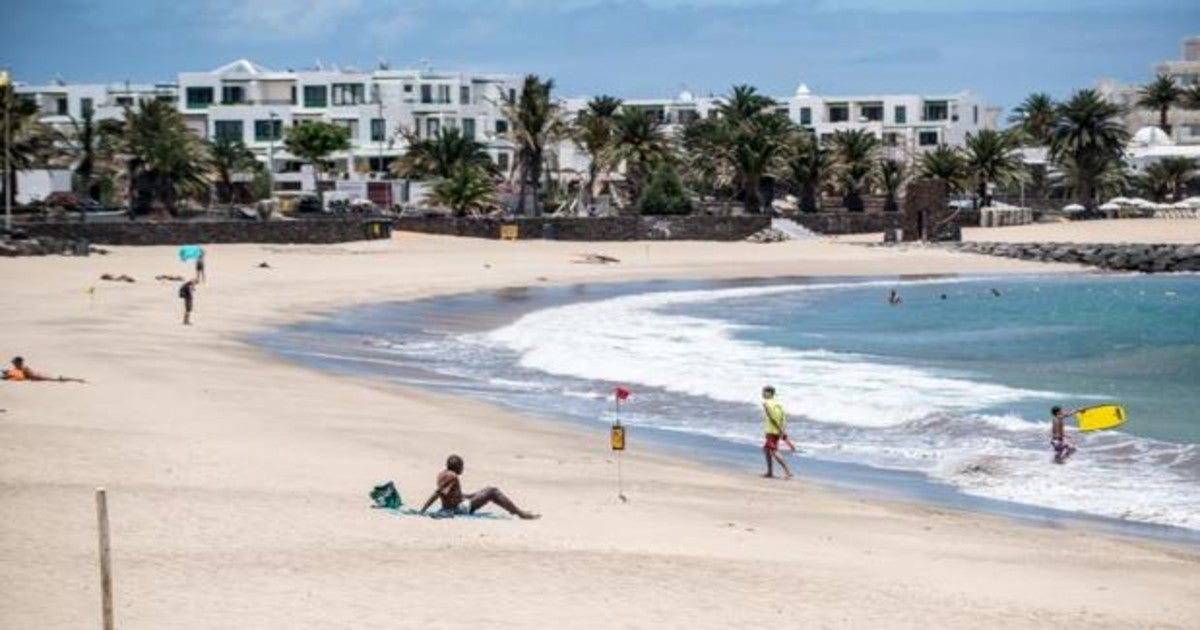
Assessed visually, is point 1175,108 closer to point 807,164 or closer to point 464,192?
point 807,164

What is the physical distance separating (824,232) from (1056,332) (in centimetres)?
4070

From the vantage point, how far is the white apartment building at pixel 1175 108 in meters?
136

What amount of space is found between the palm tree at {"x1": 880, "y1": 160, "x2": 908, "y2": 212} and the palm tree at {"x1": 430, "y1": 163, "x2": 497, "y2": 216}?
2404cm

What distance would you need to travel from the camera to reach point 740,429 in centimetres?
2778

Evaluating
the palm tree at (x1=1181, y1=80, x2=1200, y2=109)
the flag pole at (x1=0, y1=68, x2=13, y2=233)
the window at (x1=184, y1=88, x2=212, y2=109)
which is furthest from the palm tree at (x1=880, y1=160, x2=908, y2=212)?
the flag pole at (x1=0, y1=68, x2=13, y2=233)

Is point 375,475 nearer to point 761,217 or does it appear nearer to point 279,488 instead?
point 279,488

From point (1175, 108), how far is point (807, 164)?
54583mm

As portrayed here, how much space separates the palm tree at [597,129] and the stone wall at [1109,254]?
2050cm

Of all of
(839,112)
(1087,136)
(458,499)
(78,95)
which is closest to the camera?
(458,499)

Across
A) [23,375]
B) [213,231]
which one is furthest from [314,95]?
[23,375]

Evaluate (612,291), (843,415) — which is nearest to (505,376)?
(843,415)

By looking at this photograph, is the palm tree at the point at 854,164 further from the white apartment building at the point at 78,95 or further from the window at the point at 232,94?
the white apartment building at the point at 78,95

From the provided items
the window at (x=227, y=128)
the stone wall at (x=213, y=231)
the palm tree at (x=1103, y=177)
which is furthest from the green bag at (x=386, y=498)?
the window at (x=227, y=128)

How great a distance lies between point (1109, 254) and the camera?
80.5 metres
